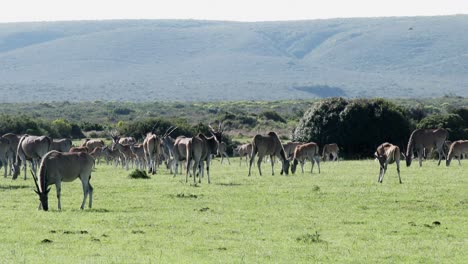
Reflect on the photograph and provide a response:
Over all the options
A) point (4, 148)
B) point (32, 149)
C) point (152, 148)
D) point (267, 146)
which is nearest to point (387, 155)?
point (267, 146)

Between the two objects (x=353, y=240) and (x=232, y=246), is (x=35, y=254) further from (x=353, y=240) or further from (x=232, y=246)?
(x=353, y=240)

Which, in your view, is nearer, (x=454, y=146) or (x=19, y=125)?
(x=454, y=146)

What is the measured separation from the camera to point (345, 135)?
192ft

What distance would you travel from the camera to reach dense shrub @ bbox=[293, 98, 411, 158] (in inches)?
2303

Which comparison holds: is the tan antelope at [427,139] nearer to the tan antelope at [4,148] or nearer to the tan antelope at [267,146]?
the tan antelope at [267,146]

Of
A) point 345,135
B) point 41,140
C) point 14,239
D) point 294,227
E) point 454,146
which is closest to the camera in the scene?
point 14,239

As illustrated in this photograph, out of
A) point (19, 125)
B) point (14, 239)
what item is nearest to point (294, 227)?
point (14, 239)

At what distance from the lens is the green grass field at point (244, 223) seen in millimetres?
16797

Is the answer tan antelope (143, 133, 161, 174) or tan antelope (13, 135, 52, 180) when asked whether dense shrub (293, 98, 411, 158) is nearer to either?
tan antelope (143, 133, 161, 174)

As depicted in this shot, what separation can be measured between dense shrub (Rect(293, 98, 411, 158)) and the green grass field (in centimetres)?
2598

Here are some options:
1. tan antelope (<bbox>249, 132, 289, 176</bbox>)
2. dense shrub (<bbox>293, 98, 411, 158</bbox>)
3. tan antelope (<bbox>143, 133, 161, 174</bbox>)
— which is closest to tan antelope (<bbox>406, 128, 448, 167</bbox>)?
tan antelope (<bbox>249, 132, 289, 176</bbox>)

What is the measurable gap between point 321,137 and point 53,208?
123ft

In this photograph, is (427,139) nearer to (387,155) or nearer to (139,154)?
(387,155)

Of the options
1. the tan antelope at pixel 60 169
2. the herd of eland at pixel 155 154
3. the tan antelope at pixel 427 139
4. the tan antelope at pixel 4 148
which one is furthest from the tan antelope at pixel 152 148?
the tan antelope at pixel 60 169
